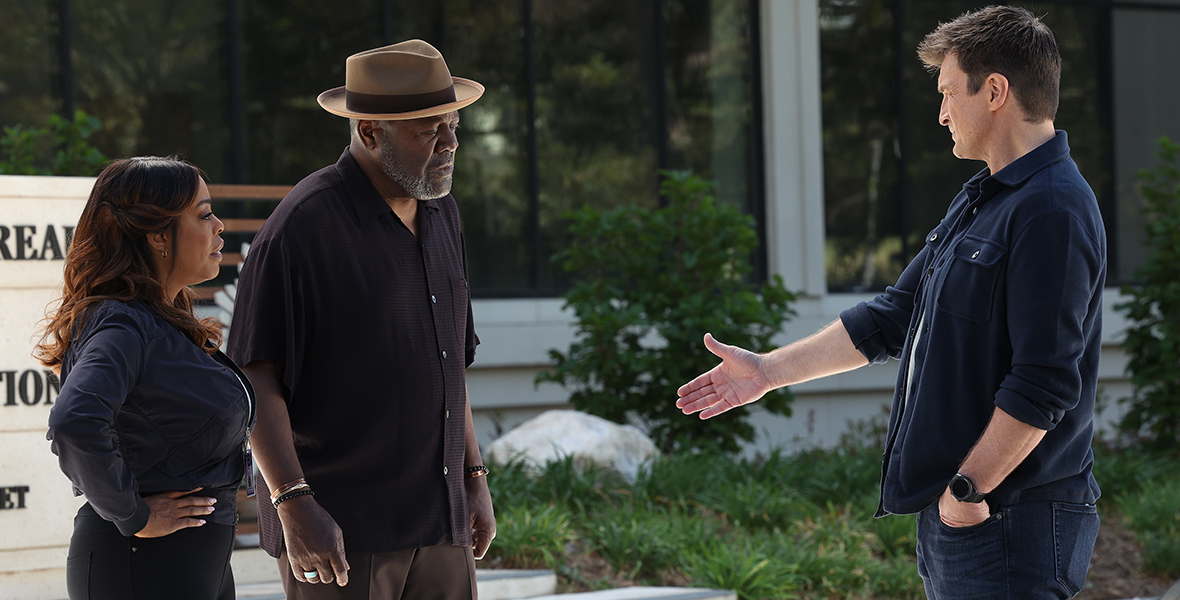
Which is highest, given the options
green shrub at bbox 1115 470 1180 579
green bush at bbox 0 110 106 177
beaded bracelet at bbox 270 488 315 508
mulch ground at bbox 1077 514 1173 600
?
green bush at bbox 0 110 106 177

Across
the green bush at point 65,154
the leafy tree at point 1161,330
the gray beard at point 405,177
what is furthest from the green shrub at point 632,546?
the leafy tree at point 1161,330

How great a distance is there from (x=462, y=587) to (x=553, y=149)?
7.42 meters

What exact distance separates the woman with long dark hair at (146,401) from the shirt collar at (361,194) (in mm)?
368

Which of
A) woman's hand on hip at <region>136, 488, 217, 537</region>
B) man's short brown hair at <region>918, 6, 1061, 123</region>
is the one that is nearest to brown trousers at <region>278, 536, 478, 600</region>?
woman's hand on hip at <region>136, 488, 217, 537</region>

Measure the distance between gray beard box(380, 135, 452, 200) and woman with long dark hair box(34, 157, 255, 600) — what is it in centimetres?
48

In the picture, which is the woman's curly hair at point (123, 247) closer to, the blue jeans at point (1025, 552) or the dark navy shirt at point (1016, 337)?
the dark navy shirt at point (1016, 337)

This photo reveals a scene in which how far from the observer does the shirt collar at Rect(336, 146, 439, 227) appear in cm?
292

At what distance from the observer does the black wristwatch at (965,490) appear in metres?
2.37

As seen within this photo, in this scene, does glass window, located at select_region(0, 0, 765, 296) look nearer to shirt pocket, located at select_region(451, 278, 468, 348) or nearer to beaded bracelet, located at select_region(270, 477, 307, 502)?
shirt pocket, located at select_region(451, 278, 468, 348)

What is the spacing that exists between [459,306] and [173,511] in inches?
38.0

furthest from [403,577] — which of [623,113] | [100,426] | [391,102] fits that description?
[623,113]

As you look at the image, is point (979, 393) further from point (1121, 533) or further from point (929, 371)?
point (1121, 533)

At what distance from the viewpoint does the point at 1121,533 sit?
702 centimetres

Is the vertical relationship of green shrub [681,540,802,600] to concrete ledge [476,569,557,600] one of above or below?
below
